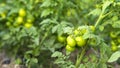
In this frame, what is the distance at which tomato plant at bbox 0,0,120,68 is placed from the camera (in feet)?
12.6

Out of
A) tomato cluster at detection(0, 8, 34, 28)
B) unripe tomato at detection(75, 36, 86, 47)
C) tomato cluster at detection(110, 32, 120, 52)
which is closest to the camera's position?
unripe tomato at detection(75, 36, 86, 47)

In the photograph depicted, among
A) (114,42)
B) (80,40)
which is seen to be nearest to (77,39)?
(80,40)

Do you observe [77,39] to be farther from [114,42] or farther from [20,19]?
[20,19]

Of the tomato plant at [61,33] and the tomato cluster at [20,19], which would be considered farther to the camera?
the tomato cluster at [20,19]

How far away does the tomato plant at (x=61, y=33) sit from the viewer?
385cm

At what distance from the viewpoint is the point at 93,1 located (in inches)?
200

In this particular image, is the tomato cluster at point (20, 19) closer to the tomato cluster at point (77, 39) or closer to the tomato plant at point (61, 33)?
the tomato plant at point (61, 33)

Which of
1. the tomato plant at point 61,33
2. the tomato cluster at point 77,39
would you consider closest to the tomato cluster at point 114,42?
the tomato plant at point 61,33

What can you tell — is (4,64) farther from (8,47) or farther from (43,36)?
(43,36)

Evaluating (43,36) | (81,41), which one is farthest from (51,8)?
(81,41)

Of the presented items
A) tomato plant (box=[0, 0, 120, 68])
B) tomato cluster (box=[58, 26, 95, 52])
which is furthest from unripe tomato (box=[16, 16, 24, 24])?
tomato cluster (box=[58, 26, 95, 52])

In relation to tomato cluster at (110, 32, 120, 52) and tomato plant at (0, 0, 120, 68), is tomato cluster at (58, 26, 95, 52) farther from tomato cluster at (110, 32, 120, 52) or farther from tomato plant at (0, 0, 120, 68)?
tomato cluster at (110, 32, 120, 52)

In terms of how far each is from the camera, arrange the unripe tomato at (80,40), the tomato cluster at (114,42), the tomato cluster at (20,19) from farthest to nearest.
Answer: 1. the tomato cluster at (20,19)
2. the tomato cluster at (114,42)
3. the unripe tomato at (80,40)

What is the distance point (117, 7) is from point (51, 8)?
0.99 metres
